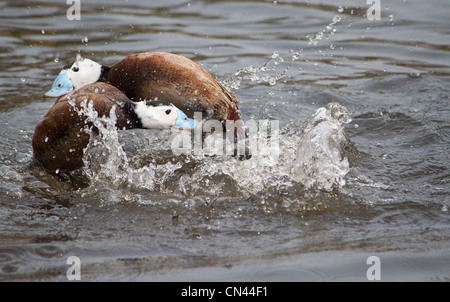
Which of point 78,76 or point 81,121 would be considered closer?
point 81,121

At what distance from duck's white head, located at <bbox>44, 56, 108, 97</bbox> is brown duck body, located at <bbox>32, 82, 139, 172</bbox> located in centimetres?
57

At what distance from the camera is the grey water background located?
3.48 metres

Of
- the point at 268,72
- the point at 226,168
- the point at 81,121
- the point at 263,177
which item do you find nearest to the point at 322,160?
the point at 263,177

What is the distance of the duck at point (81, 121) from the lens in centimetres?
445

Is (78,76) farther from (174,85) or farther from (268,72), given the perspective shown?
(268,72)

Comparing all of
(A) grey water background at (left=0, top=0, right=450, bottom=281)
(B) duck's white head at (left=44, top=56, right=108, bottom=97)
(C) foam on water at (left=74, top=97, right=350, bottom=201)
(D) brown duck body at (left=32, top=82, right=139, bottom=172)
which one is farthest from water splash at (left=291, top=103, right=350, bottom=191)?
(B) duck's white head at (left=44, top=56, right=108, bottom=97)

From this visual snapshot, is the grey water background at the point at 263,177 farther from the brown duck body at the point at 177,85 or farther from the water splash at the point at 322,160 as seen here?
the brown duck body at the point at 177,85

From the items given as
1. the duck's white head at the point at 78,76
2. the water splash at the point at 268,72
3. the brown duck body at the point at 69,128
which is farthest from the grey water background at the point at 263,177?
the duck's white head at the point at 78,76

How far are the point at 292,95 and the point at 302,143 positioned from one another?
2.22 m

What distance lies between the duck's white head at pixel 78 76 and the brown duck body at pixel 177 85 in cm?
40

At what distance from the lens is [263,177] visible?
15.0ft

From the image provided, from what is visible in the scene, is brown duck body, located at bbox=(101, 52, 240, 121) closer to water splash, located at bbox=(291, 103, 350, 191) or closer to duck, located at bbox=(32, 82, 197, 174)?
duck, located at bbox=(32, 82, 197, 174)

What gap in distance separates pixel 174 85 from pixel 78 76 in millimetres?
1118

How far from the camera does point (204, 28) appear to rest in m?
9.33
